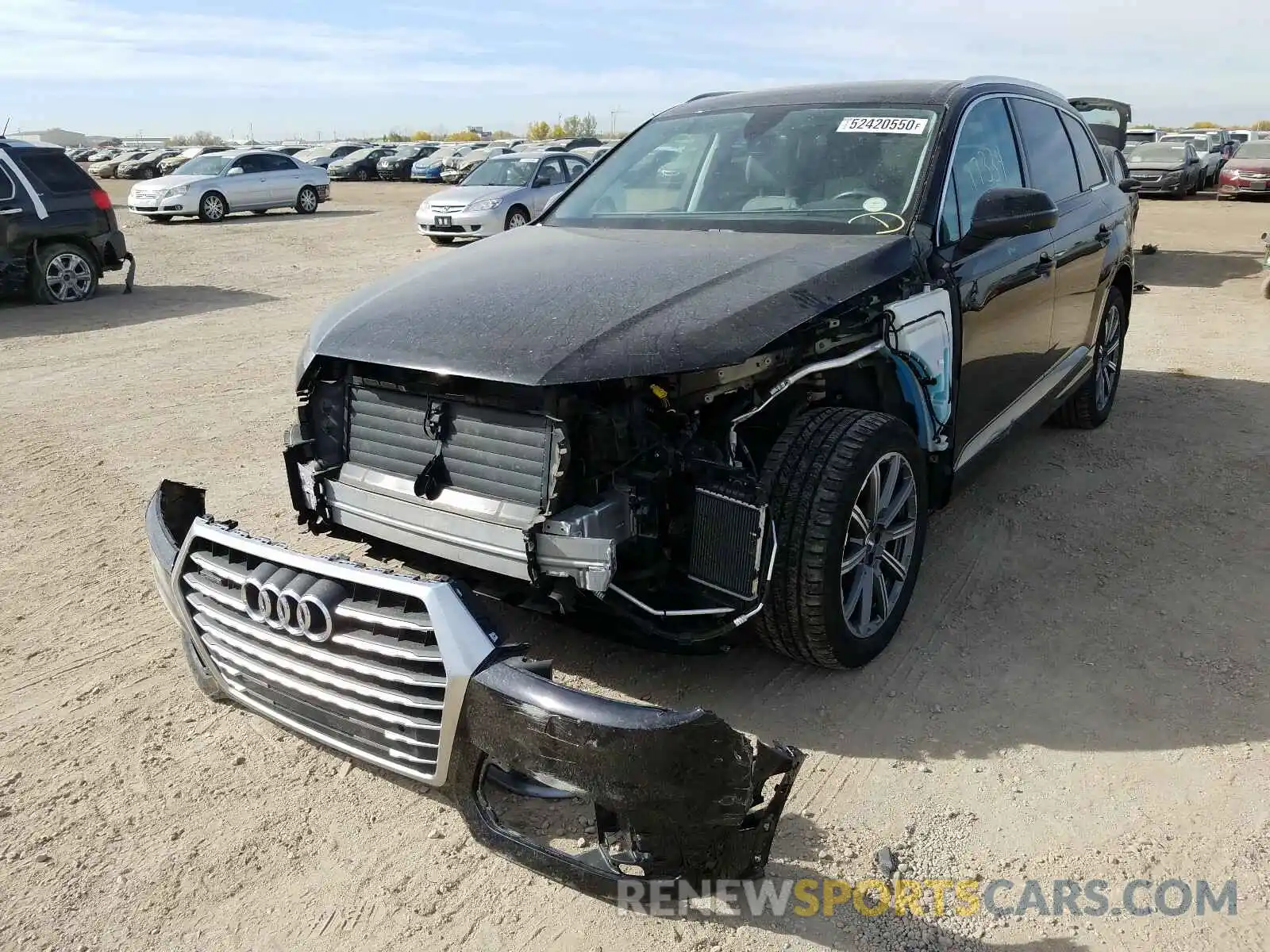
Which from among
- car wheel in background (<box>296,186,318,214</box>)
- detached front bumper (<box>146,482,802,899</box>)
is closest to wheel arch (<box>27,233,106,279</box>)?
detached front bumper (<box>146,482,802,899</box>)

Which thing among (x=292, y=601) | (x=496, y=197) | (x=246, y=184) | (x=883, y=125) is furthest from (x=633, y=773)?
(x=246, y=184)

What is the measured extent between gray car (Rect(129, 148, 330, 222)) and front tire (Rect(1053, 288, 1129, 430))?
64.5 ft

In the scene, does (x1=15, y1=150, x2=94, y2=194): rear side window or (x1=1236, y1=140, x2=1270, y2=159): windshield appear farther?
(x1=1236, y1=140, x2=1270, y2=159): windshield

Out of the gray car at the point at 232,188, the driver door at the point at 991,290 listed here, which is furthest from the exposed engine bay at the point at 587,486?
the gray car at the point at 232,188

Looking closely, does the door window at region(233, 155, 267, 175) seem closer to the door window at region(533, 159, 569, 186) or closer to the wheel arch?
the door window at region(533, 159, 569, 186)

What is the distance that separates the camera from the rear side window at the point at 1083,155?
17.0 ft

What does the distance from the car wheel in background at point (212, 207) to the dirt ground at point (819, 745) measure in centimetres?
1745

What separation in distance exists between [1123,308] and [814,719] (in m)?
4.29

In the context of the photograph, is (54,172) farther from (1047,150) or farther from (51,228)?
(1047,150)

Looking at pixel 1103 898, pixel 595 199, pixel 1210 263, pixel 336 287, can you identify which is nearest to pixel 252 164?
pixel 336 287

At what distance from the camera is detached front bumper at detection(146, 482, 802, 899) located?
211 centimetres

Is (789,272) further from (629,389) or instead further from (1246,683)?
(1246,683)

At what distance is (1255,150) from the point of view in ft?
77.3

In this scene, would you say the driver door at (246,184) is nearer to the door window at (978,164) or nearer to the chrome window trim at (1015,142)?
the chrome window trim at (1015,142)
